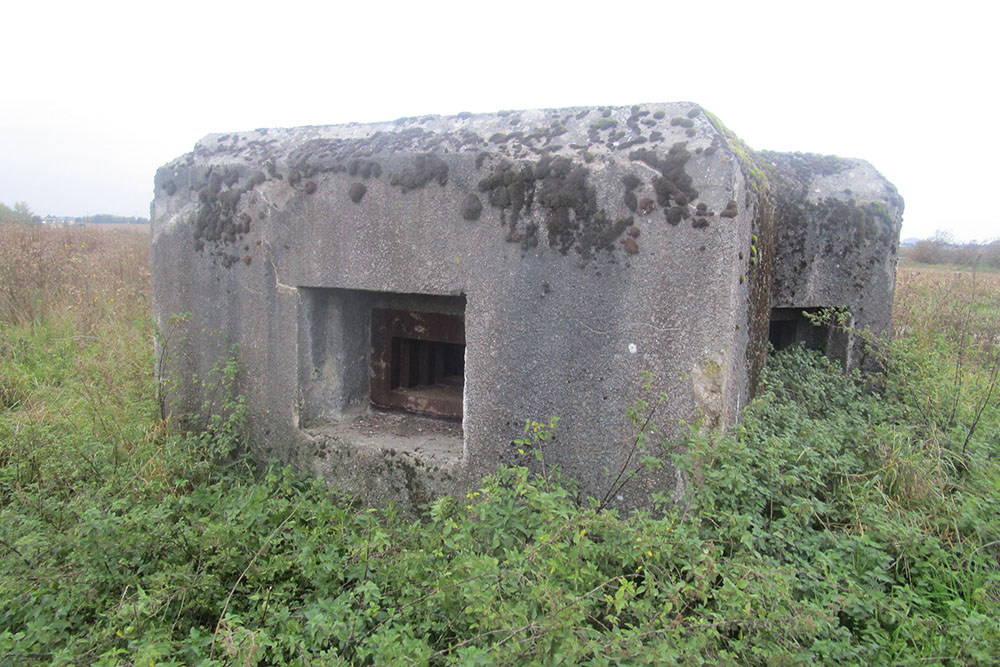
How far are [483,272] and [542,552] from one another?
103 cm

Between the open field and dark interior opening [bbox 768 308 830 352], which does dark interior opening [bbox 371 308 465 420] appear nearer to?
the open field

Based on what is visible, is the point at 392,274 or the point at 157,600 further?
the point at 392,274

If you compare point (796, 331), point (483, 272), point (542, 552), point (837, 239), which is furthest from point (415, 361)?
point (837, 239)

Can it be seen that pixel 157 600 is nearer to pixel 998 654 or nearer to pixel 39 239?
pixel 998 654

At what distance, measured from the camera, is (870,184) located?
10.6 feet

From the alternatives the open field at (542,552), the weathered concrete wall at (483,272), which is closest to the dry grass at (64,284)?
the open field at (542,552)

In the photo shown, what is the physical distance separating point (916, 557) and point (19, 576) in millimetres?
2917

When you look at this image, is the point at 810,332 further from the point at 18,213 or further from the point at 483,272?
the point at 18,213

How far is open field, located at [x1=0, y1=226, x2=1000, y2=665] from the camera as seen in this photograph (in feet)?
5.18

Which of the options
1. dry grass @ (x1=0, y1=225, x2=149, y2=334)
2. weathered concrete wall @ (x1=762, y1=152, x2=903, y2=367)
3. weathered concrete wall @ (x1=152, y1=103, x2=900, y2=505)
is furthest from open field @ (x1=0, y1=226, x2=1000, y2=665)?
dry grass @ (x1=0, y1=225, x2=149, y2=334)

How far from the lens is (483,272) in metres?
2.29

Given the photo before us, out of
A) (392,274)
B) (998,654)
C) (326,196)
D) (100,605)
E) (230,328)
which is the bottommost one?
(100,605)

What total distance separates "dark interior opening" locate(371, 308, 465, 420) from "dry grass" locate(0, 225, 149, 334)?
156 inches

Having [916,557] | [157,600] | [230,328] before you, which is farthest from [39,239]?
[916,557]
